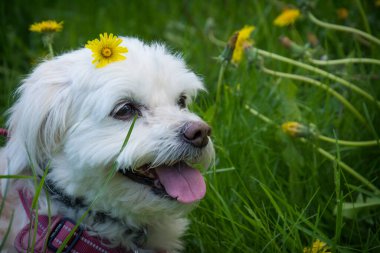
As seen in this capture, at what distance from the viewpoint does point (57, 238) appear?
216 cm

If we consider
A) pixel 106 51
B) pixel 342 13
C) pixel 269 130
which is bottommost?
pixel 269 130

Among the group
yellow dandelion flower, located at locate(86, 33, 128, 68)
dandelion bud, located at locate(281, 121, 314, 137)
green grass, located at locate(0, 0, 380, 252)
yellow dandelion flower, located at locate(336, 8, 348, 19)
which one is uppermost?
yellow dandelion flower, located at locate(86, 33, 128, 68)

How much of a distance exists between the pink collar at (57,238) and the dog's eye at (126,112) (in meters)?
0.46

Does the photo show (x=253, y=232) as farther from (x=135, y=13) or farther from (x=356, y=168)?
(x=135, y=13)

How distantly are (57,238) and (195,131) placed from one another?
2.22 feet

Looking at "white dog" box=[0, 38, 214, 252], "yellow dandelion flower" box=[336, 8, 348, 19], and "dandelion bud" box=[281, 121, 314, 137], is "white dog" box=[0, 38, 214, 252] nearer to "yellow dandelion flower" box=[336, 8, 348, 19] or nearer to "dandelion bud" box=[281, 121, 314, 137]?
"dandelion bud" box=[281, 121, 314, 137]

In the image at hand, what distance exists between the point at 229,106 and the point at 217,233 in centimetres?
92

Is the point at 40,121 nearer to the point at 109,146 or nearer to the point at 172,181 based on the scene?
the point at 109,146

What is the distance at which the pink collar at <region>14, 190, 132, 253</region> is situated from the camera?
84.7 inches


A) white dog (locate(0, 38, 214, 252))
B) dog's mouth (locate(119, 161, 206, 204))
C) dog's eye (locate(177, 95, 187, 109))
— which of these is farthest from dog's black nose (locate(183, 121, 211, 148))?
dog's eye (locate(177, 95, 187, 109))

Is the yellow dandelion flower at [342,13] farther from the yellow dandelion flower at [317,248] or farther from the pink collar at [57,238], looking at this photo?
A: the pink collar at [57,238]

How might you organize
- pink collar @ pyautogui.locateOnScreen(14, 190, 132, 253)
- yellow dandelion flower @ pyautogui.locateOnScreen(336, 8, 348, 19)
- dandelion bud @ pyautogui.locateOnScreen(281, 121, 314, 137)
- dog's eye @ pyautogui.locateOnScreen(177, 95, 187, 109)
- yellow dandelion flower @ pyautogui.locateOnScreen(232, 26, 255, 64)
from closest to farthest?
pink collar @ pyautogui.locateOnScreen(14, 190, 132, 253) → dog's eye @ pyautogui.locateOnScreen(177, 95, 187, 109) → dandelion bud @ pyautogui.locateOnScreen(281, 121, 314, 137) → yellow dandelion flower @ pyautogui.locateOnScreen(232, 26, 255, 64) → yellow dandelion flower @ pyautogui.locateOnScreen(336, 8, 348, 19)

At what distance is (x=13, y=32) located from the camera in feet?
15.0

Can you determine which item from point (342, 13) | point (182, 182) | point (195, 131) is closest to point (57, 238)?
point (182, 182)
